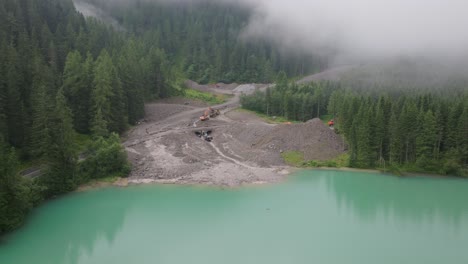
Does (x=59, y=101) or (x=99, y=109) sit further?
(x=99, y=109)

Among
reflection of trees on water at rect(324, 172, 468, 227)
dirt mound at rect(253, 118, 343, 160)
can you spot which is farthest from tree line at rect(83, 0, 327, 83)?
reflection of trees on water at rect(324, 172, 468, 227)

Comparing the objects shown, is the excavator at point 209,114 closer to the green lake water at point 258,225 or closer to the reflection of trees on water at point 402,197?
the green lake water at point 258,225

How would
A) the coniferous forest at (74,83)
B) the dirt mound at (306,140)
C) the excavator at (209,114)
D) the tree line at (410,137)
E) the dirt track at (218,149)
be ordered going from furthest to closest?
the excavator at (209,114)
the dirt mound at (306,140)
the tree line at (410,137)
the dirt track at (218,149)
the coniferous forest at (74,83)

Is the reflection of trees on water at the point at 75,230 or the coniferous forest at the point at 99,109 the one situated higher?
the coniferous forest at the point at 99,109

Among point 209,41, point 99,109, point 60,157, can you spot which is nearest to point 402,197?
point 60,157

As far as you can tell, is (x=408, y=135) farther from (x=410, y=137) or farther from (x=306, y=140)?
(x=306, y=140)

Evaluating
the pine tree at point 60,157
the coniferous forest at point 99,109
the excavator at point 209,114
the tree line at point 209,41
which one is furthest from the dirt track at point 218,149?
the tree line at point 209,41

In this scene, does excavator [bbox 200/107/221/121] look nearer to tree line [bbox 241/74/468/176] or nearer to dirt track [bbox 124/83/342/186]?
dirt track [bbox 124/83/342/186]
